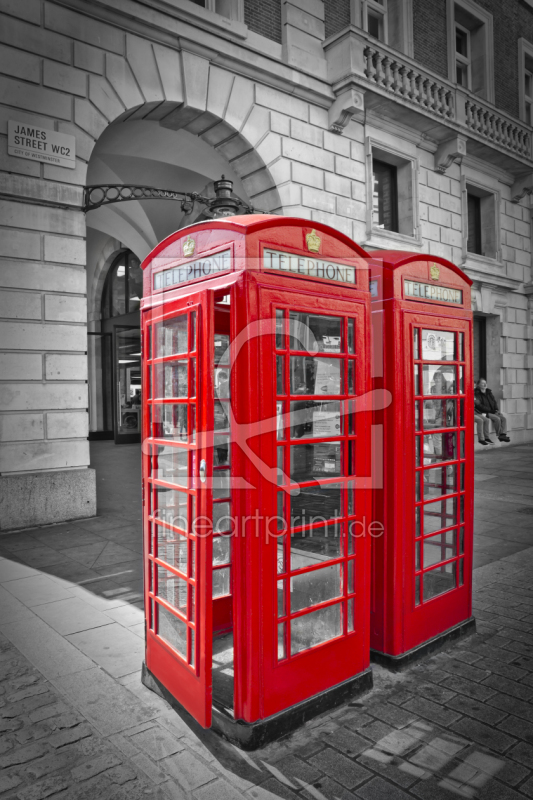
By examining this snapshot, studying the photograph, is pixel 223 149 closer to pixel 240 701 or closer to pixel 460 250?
pixel 460 250

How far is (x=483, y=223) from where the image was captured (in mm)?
16359

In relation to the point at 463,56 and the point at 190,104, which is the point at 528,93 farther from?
the point at 190,104

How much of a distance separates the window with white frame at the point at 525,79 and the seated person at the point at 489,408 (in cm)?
884

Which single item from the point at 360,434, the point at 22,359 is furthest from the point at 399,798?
the point at 22,359

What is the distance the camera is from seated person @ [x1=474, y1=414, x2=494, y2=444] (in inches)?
566

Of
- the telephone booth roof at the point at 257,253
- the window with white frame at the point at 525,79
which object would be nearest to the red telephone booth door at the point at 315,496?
the telephone booth roof at the point at 257,253

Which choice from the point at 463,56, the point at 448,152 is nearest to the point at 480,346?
the point at 448,152

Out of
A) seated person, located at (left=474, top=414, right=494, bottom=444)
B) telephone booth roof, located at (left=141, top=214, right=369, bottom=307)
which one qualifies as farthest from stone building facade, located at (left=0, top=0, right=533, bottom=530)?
telephone booth roof, located at (left=141, top=214, right=369, bottom=307)

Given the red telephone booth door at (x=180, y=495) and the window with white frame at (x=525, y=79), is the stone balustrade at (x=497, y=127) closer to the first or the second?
the window with white frame at (x=525, y=79)

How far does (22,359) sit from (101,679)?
507cm

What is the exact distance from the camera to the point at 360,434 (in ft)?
10.1

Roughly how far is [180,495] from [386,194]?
12477 millimetres

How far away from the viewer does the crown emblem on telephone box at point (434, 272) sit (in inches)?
143

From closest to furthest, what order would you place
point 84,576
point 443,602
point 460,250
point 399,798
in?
point 399,798
point 443,602
point 84,576
point 460,250
